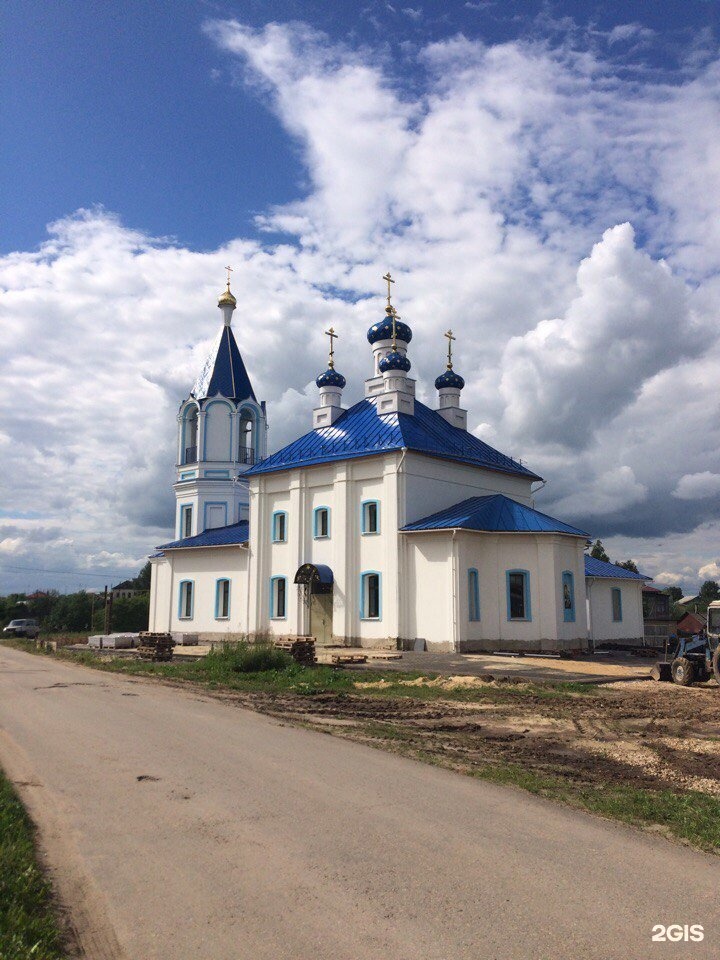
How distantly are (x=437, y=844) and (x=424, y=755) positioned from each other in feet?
11.7

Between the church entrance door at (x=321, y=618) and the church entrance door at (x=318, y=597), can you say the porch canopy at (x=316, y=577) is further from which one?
the church entrance door at (x=321, y=618)

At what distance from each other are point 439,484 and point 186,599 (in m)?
13.1

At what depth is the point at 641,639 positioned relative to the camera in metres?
29.9

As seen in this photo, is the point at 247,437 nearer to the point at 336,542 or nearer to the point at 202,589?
the point at 202,589

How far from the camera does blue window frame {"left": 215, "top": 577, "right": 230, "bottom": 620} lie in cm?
3206

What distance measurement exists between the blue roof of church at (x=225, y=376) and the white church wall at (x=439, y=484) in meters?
14.9

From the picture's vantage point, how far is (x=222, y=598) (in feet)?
106

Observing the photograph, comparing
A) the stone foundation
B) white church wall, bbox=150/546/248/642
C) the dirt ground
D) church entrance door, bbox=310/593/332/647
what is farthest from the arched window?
the dirt ground

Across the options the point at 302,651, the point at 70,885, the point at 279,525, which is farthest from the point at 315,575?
the point at 70,885

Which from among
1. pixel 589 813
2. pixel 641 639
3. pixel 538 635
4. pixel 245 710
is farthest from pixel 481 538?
pixel 589 813

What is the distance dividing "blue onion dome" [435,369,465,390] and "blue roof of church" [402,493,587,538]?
25.3ft

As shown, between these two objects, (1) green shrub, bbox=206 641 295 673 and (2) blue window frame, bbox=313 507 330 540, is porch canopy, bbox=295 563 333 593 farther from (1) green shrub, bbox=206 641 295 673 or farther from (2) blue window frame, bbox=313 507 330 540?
(1) green shrub, bbox=206 641 295 673

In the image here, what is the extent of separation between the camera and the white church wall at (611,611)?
1110 inches


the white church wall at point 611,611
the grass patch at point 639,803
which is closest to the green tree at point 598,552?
the white church wall at point 611,611
